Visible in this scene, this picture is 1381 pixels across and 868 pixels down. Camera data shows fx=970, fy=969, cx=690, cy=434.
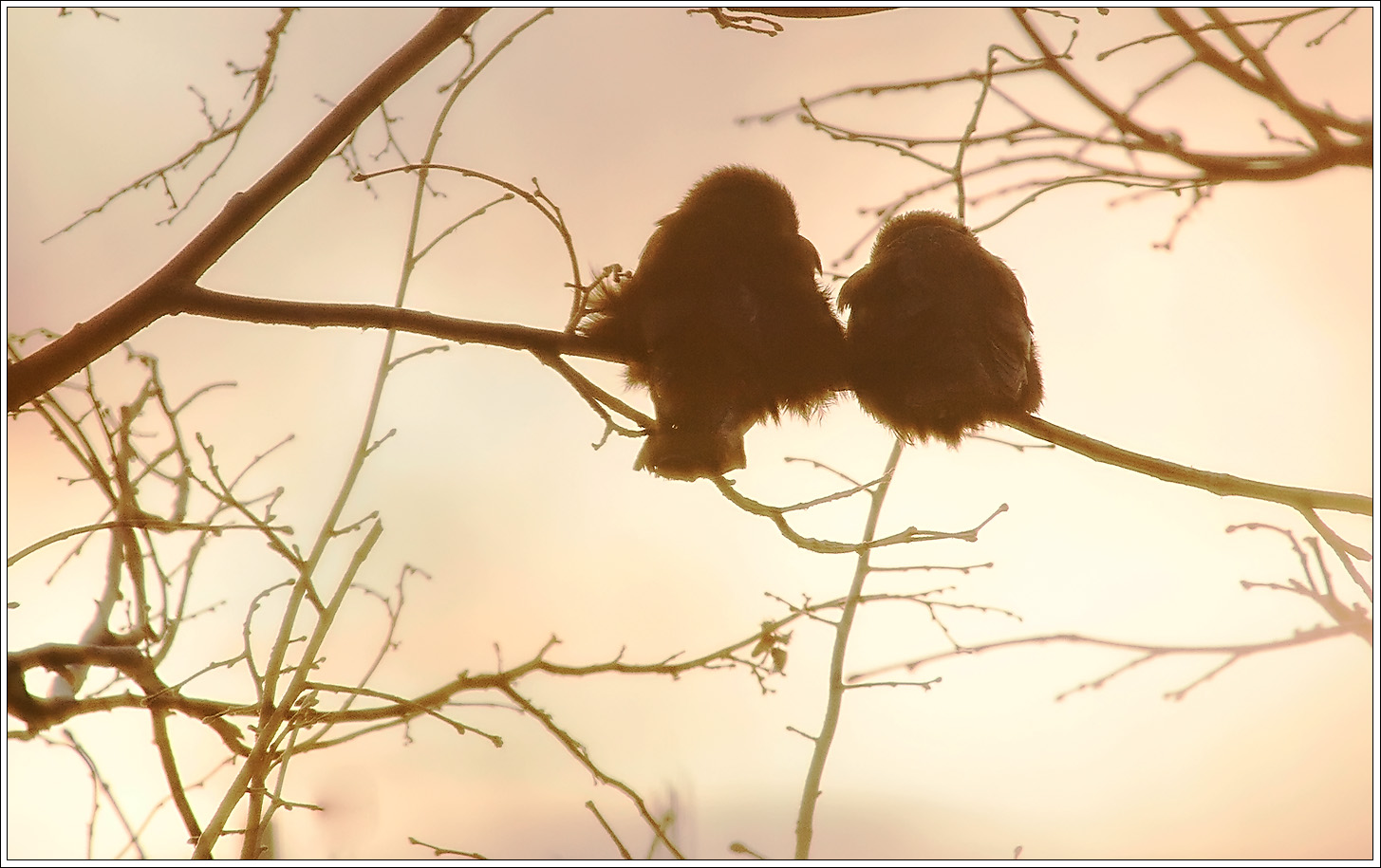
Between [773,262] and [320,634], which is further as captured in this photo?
[773,262]

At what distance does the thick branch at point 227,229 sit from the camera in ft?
7.29

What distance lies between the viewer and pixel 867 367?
114 inches

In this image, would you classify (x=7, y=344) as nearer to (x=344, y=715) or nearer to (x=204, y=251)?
(x=204, y=251)

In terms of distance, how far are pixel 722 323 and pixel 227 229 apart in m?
1.27

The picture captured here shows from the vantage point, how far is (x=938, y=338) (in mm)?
2746

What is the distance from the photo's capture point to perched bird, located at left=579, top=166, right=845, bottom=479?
2.65 meters

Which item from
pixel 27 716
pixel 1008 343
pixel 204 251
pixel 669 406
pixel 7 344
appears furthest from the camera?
pixel 1008 343

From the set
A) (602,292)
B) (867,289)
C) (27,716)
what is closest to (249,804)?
(27,716)

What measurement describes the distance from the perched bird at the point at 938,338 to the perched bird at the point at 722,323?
0.13 metres

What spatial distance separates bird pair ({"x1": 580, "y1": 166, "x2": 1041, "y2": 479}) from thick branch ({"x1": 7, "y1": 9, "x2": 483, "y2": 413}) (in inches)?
32.2

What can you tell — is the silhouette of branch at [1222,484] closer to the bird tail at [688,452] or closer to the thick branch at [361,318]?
the bird tail at [688,452]

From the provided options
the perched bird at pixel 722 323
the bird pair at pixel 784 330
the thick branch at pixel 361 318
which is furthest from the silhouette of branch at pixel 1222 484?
the thick branch at pixel 361 318

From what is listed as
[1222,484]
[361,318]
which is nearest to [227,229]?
[361,318]

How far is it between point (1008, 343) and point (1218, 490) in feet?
2.30
